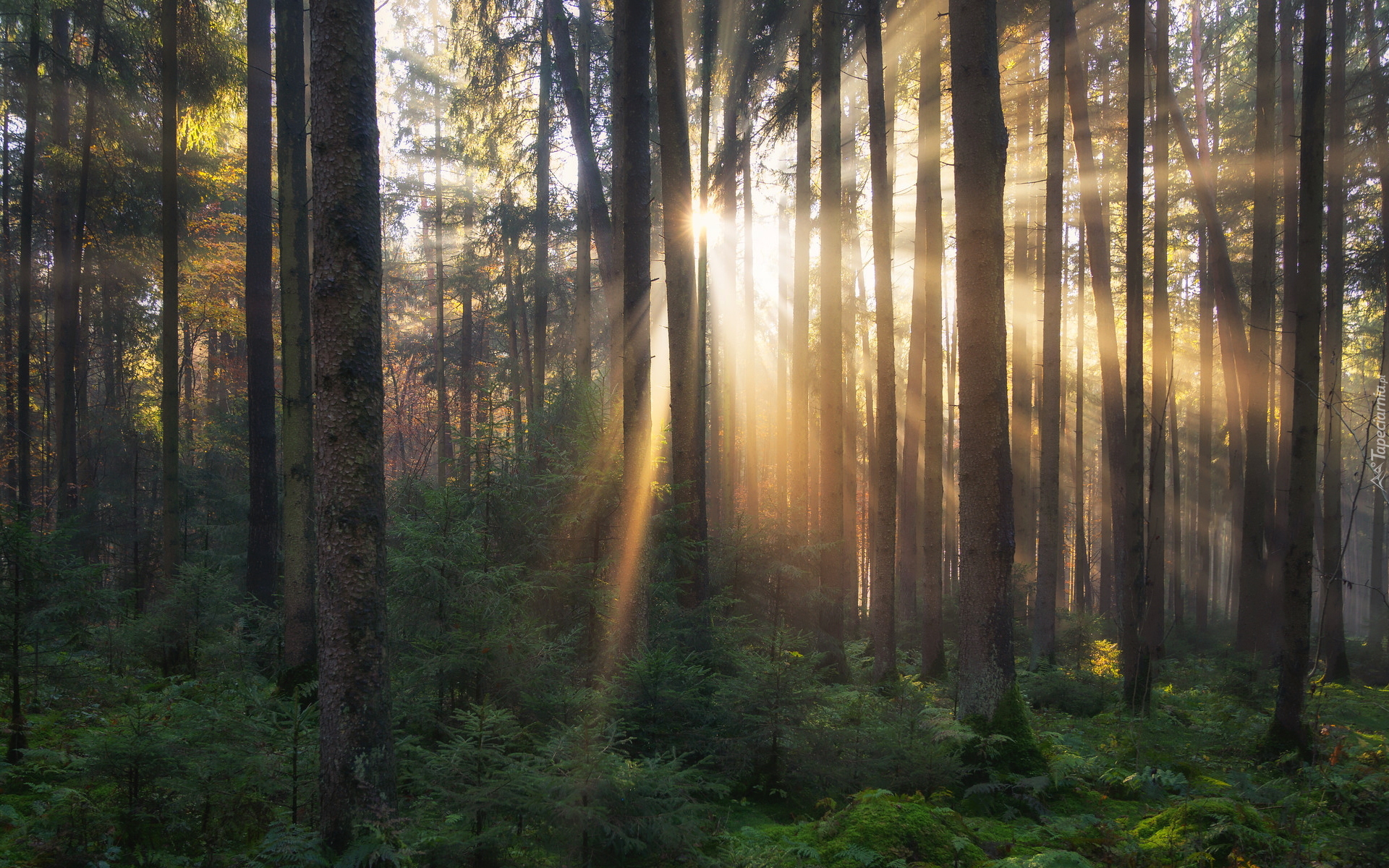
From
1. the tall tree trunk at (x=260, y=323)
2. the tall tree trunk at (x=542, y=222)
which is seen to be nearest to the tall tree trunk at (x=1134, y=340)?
the tall tree trunk at (x=260, y=323)

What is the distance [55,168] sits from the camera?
13906 mm

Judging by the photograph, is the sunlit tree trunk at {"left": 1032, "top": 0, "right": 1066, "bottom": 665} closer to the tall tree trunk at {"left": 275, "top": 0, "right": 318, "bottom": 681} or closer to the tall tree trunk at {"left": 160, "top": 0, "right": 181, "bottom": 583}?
the tall tree trunk at {"left": 275, "top": 0, "right": 318, "bottom": 681}

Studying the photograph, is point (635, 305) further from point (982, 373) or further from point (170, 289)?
point (170, 289)

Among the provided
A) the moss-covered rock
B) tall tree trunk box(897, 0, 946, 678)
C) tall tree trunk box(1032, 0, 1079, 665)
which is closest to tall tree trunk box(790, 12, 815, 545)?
tall tree trunk box(897, 0, 946, 678)

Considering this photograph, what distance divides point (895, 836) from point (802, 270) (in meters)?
10.8

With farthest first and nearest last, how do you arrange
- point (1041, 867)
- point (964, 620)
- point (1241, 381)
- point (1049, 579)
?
point (1241, 381)
point (1049, 579)
point (964, 620)
point (1041, 867)

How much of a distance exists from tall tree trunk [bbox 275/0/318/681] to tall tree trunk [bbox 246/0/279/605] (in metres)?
1.84

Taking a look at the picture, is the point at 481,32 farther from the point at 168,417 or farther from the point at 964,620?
the point at 964,620

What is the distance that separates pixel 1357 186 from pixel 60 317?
29708 millimetres

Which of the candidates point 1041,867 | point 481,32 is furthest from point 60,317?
point 1041,867

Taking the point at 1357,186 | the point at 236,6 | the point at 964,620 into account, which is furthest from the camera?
the point at 1357,186

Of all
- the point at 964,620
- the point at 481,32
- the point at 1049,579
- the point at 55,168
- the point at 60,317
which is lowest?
the point at 1049,579

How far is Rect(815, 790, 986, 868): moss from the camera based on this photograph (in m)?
4.25

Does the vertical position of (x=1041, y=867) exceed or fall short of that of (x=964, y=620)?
it falls short
